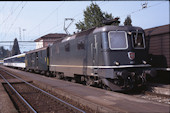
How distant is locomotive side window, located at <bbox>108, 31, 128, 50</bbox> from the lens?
979 cm

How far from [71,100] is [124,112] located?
339 centimetres

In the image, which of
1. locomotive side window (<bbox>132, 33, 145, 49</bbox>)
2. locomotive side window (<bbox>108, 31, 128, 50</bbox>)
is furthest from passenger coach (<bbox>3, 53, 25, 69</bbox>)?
locomotive side window (<bbox>132, 33, 145, 49</bbox>)

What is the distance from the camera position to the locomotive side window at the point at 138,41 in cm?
1018

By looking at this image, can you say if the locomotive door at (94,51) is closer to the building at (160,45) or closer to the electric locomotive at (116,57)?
the electric locomotive at (116,57)

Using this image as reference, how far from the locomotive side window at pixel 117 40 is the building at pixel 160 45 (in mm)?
3041

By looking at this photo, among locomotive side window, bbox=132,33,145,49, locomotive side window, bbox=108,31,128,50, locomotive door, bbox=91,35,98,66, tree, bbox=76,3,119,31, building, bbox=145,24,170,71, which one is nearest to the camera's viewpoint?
locomotive side window, bbox=108,31,128,50

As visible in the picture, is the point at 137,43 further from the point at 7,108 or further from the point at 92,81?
the point at 7,108

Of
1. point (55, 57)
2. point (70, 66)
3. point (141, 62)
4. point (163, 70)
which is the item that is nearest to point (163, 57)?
point (163, 70)

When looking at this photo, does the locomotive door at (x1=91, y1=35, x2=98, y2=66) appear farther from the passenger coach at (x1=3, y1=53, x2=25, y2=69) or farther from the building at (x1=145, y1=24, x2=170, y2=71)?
the passenger coach at (x1=3, y1=53, x2=25, y2=69)

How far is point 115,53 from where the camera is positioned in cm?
970

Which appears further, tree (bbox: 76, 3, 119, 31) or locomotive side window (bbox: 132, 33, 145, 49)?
tree (bbox: 76, 3, 119, 31)

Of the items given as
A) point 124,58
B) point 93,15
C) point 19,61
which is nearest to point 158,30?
point 124,58

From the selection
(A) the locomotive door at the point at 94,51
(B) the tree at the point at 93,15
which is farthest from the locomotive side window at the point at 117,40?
(B) the tree at the point at 93,15

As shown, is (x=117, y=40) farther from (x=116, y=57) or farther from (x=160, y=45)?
(x=160, y=45)
